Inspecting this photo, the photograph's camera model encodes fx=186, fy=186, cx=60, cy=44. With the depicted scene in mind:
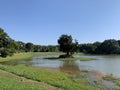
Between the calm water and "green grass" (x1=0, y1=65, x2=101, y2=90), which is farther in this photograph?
the calm water

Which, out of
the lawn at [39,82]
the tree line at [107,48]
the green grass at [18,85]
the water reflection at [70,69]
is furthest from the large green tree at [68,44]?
the green grass at [18,85]

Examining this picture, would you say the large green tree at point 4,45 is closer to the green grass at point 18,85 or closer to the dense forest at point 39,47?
the dense forest at point 39,47

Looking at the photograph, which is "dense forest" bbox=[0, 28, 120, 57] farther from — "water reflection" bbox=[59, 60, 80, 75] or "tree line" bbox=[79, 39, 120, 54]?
"water reflection" bbox=[59, 60, 80, 75]

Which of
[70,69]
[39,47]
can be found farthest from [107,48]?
[70,69]

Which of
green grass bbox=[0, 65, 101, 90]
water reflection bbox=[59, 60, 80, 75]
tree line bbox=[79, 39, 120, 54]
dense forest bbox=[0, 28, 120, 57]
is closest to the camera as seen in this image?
green grass bbox=[0, 65, 101, 90]

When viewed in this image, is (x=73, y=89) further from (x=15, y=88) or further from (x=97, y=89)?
(x=15, y=88)

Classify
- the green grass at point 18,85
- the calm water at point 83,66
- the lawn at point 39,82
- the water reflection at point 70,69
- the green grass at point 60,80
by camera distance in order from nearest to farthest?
the green grass at point 18,85, the lawn at point 39,82, the green grass at point 60,80, the water reflection at point 70,69, the calm water at point 83,66

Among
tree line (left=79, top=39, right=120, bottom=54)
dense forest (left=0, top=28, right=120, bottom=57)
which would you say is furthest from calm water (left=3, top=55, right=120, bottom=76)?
tree line (left=79, top=39, right=120, bottom=54)

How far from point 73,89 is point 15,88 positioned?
4.53 m

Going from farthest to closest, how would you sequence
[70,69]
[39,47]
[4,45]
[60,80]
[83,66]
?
[39,47] → [4,45] → [83,66] → [70,69] → [60,80]

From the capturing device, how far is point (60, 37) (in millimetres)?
77062

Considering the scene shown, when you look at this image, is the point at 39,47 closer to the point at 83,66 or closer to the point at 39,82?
the point at 83,66

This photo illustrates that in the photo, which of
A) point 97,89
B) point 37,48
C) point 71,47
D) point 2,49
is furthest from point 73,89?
point 37,48

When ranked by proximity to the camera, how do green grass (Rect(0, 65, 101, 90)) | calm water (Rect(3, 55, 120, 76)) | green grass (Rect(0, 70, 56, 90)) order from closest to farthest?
green grass (Rect(0, 70, 56, 90)), green grass (Rect(0, 65, 101, 90)), calm water (Rect(3, 55, 120, 76))
